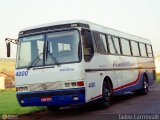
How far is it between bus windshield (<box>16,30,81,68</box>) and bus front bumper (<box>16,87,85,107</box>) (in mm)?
948

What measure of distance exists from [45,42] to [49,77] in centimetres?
123

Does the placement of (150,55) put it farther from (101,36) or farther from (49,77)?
(49,77)

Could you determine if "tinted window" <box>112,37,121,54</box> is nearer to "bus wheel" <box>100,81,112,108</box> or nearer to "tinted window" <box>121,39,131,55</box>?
"tinted window" <box>121,39,131,55</box>

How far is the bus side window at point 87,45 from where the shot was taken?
13.7 meters

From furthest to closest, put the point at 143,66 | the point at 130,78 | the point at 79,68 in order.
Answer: the point at 143,66 < the point at 130,78 < the point at 79,68

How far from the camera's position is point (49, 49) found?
13734mm

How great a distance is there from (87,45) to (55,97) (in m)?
2.08

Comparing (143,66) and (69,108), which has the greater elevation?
(143,66)

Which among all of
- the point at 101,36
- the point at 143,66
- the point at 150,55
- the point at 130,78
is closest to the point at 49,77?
the point at 101,36

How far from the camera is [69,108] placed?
661 inches

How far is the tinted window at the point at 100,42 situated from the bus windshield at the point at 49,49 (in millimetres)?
1664

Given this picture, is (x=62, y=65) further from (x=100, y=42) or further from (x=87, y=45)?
(x=100, y=42)

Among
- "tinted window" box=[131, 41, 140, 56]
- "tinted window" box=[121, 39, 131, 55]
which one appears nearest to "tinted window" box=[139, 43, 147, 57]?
"tinted window" box=[131, 41, 140, 56]

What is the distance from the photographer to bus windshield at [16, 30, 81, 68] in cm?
1344
